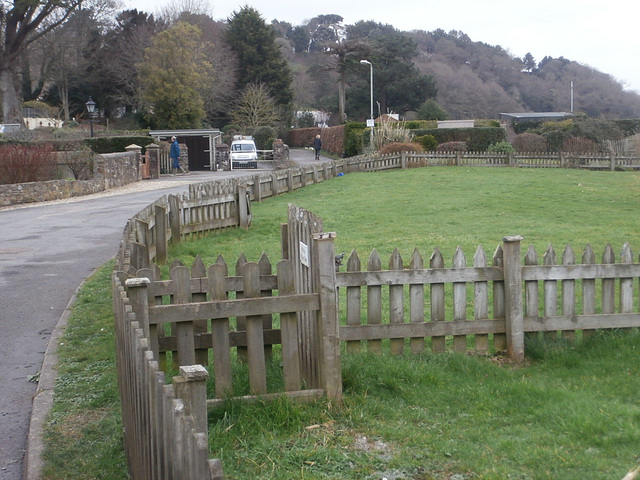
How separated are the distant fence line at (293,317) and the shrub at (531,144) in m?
38.6

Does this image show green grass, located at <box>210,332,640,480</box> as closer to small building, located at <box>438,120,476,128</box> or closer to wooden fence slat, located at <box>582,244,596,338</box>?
wooden fence slat, located at <box>582,244,596,338</box>

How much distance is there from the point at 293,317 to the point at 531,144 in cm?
4222

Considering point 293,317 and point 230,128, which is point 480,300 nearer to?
point 293,317

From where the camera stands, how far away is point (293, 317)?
5.14m

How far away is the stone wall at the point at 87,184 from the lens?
25688mm

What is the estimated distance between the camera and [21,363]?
703cm

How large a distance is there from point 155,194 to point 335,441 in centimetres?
2360

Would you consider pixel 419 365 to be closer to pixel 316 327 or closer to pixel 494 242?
pixel 316 327

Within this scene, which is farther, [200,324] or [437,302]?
[437,302]

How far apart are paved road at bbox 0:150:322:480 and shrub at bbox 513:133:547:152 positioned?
2788cm

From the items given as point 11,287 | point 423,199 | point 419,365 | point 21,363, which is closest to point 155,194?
point 423,199

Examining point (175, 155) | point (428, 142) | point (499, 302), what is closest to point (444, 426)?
point (499, 302)

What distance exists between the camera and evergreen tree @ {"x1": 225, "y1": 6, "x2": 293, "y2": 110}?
74812 millimetres

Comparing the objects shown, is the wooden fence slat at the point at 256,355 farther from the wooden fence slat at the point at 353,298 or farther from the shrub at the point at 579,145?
the shrub at the point at 579,145
